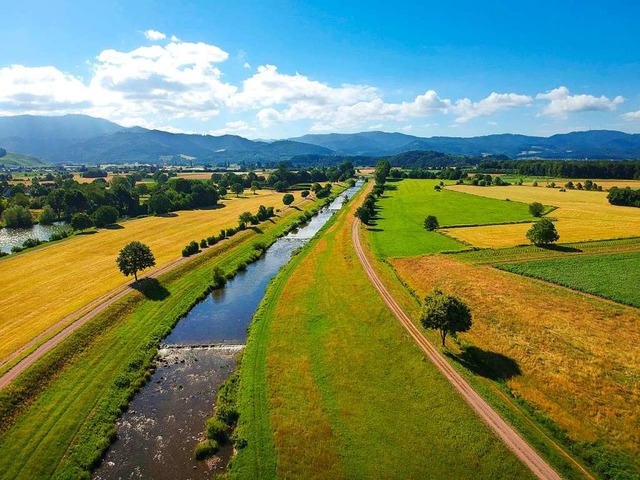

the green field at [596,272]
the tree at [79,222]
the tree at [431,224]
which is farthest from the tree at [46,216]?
the green field at [596,272]

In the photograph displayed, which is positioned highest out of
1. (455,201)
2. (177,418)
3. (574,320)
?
(455,201)

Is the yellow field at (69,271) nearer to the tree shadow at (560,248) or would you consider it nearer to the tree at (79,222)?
the tree at (79,222)

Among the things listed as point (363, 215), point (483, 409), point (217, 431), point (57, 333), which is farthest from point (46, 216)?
point (483, 409)

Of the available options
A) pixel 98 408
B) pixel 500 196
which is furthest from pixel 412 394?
pixel 500 196

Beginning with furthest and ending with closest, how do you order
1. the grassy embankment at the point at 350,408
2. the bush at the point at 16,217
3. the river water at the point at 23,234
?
the bush at the point at 16,217
the river water at the point at 23,234
the grassy embankment at the point at 350,408

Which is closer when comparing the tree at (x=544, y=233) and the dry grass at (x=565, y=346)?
the dry grass at (x=565, y=346)

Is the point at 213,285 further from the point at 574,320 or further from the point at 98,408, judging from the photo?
the point at 574,320
